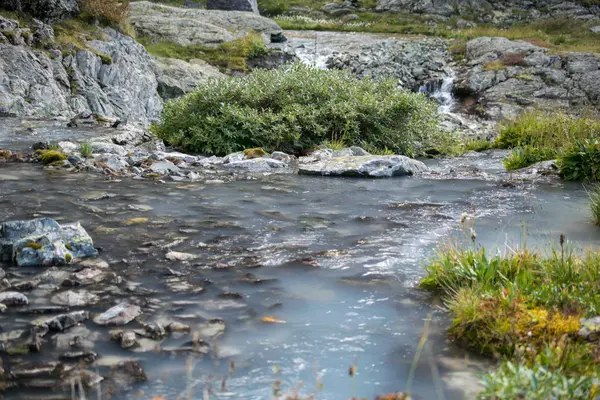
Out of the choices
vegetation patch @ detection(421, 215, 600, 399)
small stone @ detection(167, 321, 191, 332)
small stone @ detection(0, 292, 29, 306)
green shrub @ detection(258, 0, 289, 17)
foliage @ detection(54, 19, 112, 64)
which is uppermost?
green shrub @ detection(258, 0, 289, 17)

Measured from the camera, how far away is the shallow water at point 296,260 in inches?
170

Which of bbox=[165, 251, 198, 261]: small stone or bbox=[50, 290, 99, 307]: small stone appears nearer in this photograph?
bbox=[50, 290, 99, 307]: small stone

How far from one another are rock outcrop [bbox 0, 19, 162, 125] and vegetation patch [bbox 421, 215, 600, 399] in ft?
52.5

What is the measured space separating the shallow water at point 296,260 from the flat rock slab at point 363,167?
456 millimetres

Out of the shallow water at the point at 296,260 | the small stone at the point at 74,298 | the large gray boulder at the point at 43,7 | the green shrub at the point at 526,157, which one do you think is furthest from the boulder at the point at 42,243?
the large gray boulder at the point at 43,7

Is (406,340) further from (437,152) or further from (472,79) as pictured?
(472,79)

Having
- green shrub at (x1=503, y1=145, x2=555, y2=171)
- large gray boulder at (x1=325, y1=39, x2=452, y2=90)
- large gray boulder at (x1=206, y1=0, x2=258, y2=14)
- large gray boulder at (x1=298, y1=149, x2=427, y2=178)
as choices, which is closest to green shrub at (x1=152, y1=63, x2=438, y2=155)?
large gray boulder at (x1=298, y1=149, x2=427, y2=178)

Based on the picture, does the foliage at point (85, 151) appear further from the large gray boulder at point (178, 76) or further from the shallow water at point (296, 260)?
the large gray boulder at point (178, 76)

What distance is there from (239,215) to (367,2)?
62.0 meters

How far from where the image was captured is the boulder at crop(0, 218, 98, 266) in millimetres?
6234

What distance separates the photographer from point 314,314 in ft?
17.4

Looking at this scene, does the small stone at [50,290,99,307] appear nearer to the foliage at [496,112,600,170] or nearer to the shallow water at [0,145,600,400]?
the shallow water at [0,145,600,400]

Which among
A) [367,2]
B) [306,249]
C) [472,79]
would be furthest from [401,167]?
[367,2]

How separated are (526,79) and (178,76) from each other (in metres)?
17.9
